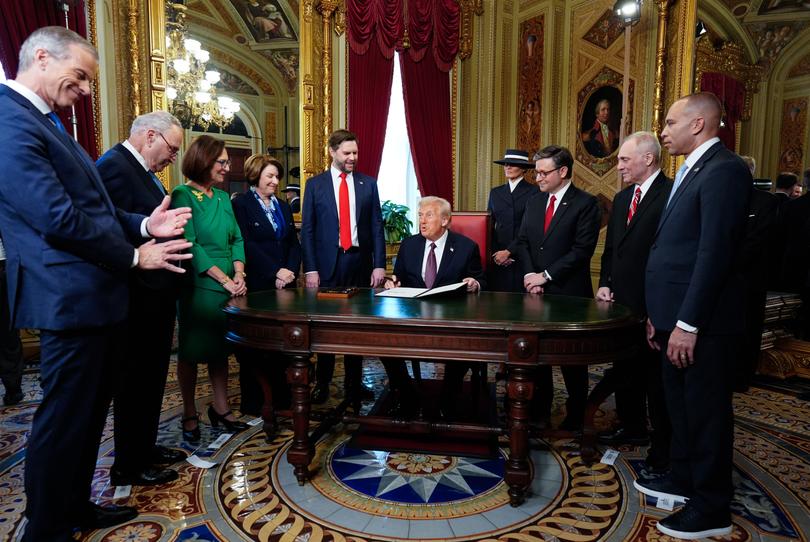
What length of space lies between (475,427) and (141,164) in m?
2.15

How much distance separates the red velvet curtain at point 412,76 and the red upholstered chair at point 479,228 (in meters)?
2.34

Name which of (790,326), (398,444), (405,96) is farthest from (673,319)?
(405,96)

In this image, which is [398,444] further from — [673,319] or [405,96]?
[405,96]

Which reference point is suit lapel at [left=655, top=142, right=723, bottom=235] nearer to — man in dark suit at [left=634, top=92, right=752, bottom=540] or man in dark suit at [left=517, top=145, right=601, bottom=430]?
man in dark suit at [left=634, top=92, right=752, bottom=540]

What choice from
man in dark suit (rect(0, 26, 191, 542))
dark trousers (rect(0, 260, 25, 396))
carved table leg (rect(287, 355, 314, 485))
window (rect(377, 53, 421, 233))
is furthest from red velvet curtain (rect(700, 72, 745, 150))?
dark trousers (rect(0, 260, 25, 396))

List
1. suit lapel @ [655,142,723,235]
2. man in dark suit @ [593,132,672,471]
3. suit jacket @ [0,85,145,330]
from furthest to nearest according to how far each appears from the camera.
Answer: man in dark suit @ [593,132,672,471] → suit lapel @ [655,142,723,235] → suit jacket @ [0,85,145,330]

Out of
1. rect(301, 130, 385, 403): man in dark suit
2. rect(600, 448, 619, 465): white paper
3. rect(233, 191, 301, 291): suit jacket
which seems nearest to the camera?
rect(600, 448, 619, 465): white paper

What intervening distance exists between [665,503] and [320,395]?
2.34 meters

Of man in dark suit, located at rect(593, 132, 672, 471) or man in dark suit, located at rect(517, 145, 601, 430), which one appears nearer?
man in dark suit, located at rect(593, 132, 672, 471)

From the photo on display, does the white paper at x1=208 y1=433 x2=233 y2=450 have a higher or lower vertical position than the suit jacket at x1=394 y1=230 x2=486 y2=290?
lower

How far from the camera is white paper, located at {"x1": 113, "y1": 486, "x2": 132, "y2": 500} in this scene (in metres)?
2.48

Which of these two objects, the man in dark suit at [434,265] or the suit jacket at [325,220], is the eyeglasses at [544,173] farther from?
the suit jacket at [325,220]

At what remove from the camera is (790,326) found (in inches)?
198

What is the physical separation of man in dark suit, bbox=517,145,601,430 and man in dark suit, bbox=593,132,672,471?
0.66ft
